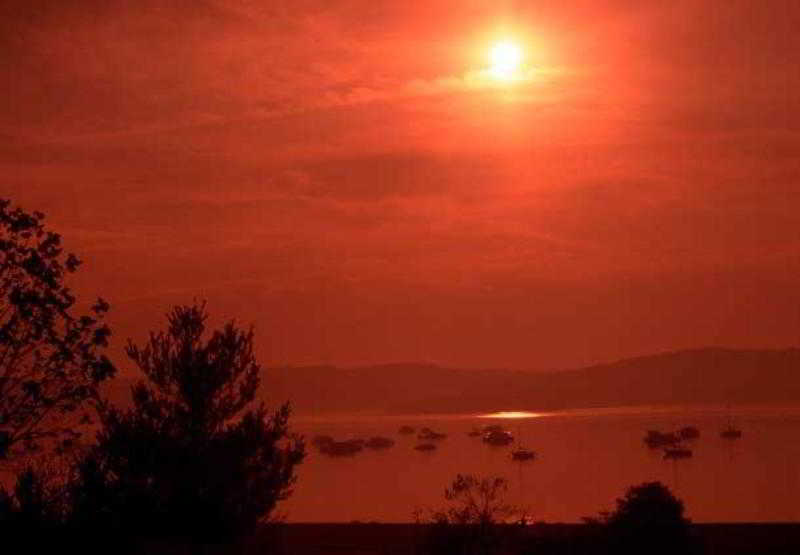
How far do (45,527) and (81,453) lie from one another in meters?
5.44

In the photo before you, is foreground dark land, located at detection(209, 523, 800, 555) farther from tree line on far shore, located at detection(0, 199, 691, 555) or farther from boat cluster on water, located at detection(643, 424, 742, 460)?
boat cluster on water, located at detection(643, 424, 742, 460)

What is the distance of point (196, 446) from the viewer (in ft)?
60.8

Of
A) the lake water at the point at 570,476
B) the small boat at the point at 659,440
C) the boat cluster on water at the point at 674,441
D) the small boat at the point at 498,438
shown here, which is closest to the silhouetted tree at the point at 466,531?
the lake water at the point at 570,476

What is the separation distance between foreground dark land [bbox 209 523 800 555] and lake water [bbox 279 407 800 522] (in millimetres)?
21450

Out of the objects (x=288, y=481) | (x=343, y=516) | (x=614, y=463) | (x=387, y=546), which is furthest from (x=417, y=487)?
(x=288, y=481)

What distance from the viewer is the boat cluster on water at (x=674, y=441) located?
118 m

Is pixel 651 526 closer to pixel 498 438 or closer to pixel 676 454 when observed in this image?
pixel 676 454

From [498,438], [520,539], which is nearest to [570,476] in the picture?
[498,438]

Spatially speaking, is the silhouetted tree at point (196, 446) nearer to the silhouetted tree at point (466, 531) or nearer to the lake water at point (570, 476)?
the silhouetted tree at point (466, 531)

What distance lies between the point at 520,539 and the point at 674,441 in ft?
374

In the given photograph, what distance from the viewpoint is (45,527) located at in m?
12.5

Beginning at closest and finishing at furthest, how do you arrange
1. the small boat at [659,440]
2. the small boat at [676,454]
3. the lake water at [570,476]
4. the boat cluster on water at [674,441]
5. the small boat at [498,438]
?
the lake water at [570,476] → the small boat at [676,454] → the boat cluster on water at [674,441] → the small boat at [659,440] → the small boat at [498,438]

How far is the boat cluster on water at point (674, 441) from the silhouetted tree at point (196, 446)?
102489mm

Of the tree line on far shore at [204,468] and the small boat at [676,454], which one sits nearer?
the tree line on far shore at [204,468]
